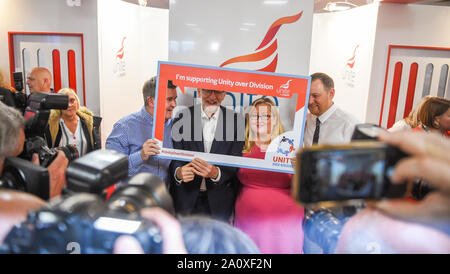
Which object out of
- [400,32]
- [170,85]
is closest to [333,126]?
[170,85]

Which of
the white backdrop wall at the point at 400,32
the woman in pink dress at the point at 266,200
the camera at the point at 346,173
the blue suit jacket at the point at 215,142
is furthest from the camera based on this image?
the white backdrop wall at the point at 400,32

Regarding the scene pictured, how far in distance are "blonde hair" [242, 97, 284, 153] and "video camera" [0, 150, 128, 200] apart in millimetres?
546

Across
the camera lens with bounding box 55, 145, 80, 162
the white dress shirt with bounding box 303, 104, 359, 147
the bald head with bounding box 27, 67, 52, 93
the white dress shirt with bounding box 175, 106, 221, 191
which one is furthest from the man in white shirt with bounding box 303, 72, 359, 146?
the bald head with bounding box 27, 67, 52, 93

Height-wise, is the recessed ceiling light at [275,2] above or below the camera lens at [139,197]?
above

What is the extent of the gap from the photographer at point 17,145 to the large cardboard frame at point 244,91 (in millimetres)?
468

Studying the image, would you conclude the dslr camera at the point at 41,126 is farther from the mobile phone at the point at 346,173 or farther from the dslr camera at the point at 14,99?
the mobile phone at the point at 346,173

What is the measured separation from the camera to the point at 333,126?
907 millimetres

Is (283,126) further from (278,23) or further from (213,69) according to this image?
(278,23)

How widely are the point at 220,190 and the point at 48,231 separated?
Answer: 0.94 meters

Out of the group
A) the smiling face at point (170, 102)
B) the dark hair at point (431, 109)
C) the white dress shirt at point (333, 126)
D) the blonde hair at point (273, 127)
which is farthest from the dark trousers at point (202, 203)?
the dark hair at point (431, 109)

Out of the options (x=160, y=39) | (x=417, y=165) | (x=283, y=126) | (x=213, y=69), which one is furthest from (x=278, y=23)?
(x=160, y=39)

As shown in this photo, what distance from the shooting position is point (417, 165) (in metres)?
0.62

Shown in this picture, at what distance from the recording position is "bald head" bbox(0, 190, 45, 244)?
2.37 feet

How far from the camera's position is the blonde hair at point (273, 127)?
3.65ft
